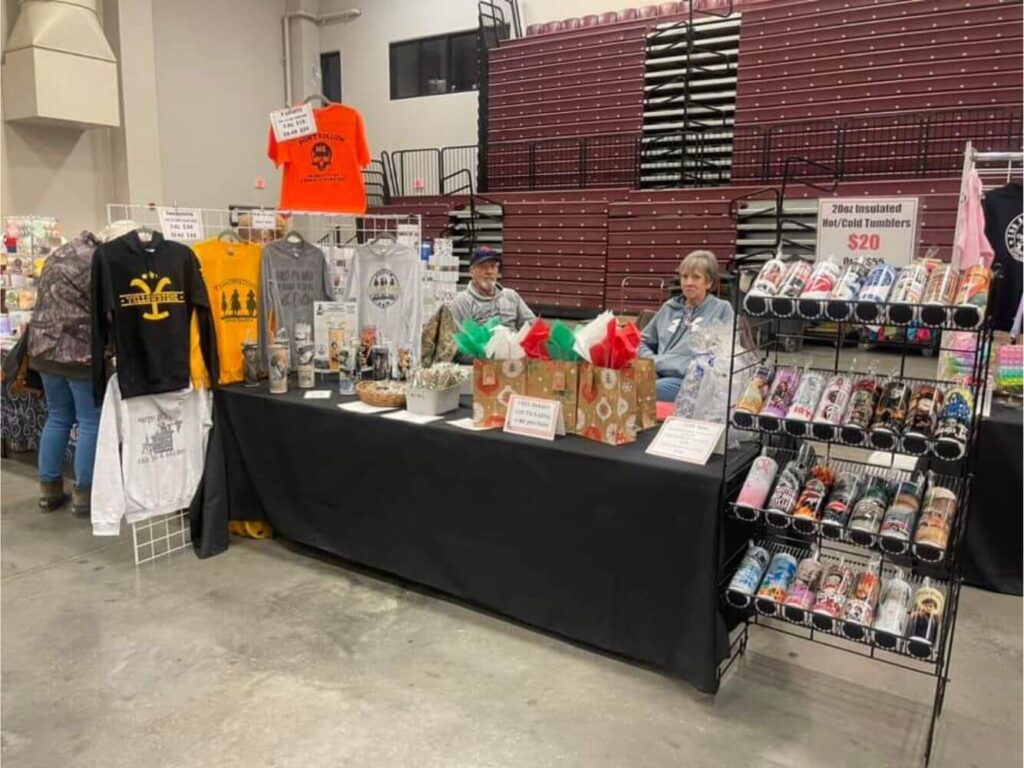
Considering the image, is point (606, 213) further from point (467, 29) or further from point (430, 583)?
point (430, 583)

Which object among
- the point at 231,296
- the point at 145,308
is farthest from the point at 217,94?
the point at 145,308

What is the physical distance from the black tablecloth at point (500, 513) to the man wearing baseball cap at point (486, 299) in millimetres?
1002

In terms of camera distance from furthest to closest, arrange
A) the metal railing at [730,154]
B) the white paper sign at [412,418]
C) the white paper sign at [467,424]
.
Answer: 1. the metal railing at [730,154]
2. the white paper sign at [412,418]
3. the white paper sign at [467,424]

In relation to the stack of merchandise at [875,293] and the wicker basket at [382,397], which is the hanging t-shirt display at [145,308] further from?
the stack of merchandise at [875,293]

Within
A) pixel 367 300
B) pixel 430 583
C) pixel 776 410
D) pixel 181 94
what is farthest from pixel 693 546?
pixel 181 94

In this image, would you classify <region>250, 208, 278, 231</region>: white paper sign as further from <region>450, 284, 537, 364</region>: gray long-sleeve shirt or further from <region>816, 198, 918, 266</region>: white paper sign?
<region>816, 198, 918, 266</region>: white paper sign

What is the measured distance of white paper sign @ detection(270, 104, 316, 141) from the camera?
4.09 metres

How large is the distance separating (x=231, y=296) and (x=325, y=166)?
165cm

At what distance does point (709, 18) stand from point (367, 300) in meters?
7.77

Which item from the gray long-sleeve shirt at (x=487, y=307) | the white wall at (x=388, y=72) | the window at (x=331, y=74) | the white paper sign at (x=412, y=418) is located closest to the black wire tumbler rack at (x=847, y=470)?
the white paper sign at (x=412, y=418)

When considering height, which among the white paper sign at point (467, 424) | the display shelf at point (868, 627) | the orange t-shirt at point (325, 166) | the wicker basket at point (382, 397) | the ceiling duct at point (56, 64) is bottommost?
the display shelf at point (868, 627)

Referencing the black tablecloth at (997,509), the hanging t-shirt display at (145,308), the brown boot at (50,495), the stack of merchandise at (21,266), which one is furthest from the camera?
the stack of merchandise at (21,266)

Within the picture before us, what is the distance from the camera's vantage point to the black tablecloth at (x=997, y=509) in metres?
2.90

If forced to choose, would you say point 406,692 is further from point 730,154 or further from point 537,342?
point 730,154
